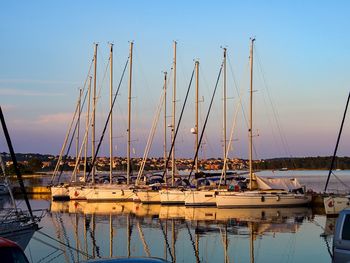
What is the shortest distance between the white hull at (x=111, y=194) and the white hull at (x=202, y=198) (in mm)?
8090

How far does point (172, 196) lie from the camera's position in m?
50.1

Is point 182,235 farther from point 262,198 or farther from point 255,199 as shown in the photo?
point 262,198

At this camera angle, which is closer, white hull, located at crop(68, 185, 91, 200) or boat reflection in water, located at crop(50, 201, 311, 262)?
boat reflection in water, located at crop(50, 201, 311, 262)

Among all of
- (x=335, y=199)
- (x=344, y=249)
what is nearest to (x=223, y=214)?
(x=335, y=199)

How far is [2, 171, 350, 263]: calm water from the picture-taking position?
23.0 meters

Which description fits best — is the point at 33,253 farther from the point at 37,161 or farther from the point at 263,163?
the point at 37,161

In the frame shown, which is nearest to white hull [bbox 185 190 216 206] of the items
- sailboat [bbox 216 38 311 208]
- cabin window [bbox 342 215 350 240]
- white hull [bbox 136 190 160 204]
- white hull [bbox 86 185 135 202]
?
sailboat [bbox 216 38 311 208]

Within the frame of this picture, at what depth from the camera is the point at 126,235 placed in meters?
29.4

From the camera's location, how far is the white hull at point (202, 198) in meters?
47.3

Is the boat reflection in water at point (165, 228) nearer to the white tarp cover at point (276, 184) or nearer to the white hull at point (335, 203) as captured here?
the white hull at point (335, 203)

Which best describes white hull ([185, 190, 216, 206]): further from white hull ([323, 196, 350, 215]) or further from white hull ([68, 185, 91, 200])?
white hull ([68, 185, 91, 200])

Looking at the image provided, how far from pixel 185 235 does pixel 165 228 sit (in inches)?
144

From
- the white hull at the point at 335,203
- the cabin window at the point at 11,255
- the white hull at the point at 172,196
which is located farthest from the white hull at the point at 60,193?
the cabin window at the point at 11,255

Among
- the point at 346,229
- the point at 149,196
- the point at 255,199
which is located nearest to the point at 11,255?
the point at 346,229
